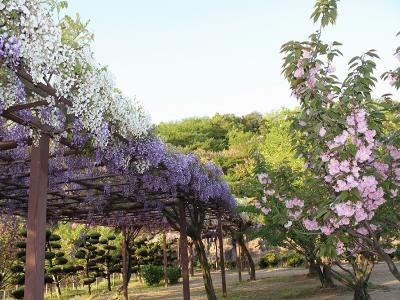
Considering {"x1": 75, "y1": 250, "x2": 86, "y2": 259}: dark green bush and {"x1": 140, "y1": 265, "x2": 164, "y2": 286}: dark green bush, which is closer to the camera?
{"x1": 140, "y1": 265, "x2": 164, "y2": 286}: dark green bush

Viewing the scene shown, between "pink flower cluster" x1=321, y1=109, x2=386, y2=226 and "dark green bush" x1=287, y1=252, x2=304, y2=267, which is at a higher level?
"pink flower cluster" x1=321, y1=109, x2=386, y2=226

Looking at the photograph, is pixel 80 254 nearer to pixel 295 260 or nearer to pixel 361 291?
pixel 295 260

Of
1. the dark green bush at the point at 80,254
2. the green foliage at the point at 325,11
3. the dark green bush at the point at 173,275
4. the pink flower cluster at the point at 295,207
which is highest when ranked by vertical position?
the green foliage at the point at 325,11

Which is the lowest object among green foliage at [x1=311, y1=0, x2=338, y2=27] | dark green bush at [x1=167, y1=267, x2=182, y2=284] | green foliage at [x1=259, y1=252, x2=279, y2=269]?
dark green bush at [x1=167, y1=267, x2=182, y2=284]

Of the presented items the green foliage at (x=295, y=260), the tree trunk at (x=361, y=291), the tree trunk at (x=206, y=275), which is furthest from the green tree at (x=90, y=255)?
the tree trunk at (x=361, y=291)

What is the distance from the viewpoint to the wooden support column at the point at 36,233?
374 centimetres

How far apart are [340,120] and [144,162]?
3.36 m

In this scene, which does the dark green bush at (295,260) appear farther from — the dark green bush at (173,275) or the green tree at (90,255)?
the green tree at (90,255)

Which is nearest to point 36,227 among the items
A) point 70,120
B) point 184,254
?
point 70,120

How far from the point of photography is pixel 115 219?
1389 centimetres

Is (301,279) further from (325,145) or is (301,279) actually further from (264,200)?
(325,145)

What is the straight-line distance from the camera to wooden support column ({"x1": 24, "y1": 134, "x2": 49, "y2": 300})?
3.74 metres

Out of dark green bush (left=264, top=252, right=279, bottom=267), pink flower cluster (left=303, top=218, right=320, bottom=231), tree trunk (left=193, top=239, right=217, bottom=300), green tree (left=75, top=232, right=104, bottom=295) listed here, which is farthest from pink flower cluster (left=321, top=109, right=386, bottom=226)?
dark green bush (left=264, top=252, right=279, bottom=267)

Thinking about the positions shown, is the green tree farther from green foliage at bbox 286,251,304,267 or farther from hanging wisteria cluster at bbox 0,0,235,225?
hanging wisteria cluster at bbox 0,0,235,225
